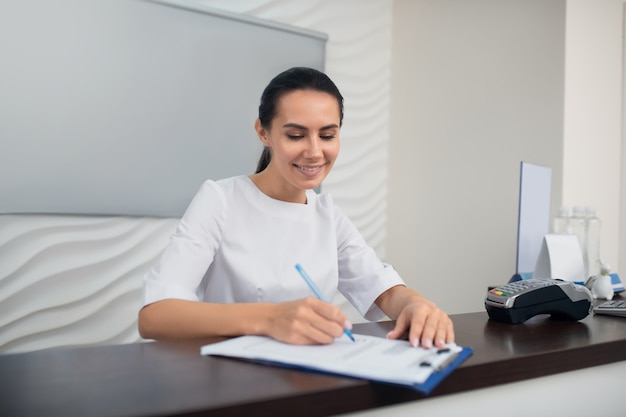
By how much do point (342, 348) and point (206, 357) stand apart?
0.70 ft

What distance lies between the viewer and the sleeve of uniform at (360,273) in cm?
153

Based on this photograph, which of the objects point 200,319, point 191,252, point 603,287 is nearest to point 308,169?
point 191,252

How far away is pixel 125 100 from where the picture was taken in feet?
8.91

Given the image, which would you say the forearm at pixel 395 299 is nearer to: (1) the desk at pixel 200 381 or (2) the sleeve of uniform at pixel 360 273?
(2) the sleeve of uniform at pixel 360 273

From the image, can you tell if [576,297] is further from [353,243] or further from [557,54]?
[557,54]

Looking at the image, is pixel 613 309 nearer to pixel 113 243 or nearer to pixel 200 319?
pixel 200 319

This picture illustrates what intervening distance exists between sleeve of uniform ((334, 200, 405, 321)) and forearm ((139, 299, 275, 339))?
538mm

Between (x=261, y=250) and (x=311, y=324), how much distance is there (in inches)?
21.7

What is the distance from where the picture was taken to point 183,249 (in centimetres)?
132

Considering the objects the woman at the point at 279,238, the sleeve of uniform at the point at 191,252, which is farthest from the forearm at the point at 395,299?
the sleeve of uniform at the point at 191,252

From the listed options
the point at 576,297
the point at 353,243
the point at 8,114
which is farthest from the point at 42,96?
the point at 576,297

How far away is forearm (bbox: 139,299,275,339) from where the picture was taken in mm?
1037

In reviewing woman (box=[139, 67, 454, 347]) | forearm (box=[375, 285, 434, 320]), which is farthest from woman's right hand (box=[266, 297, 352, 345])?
forearm (box=[375, 285, 434, 320])

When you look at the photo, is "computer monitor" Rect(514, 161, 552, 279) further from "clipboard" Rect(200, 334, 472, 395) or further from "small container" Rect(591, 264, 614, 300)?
"clipboard" Rect(200, 334, 472, 395)
